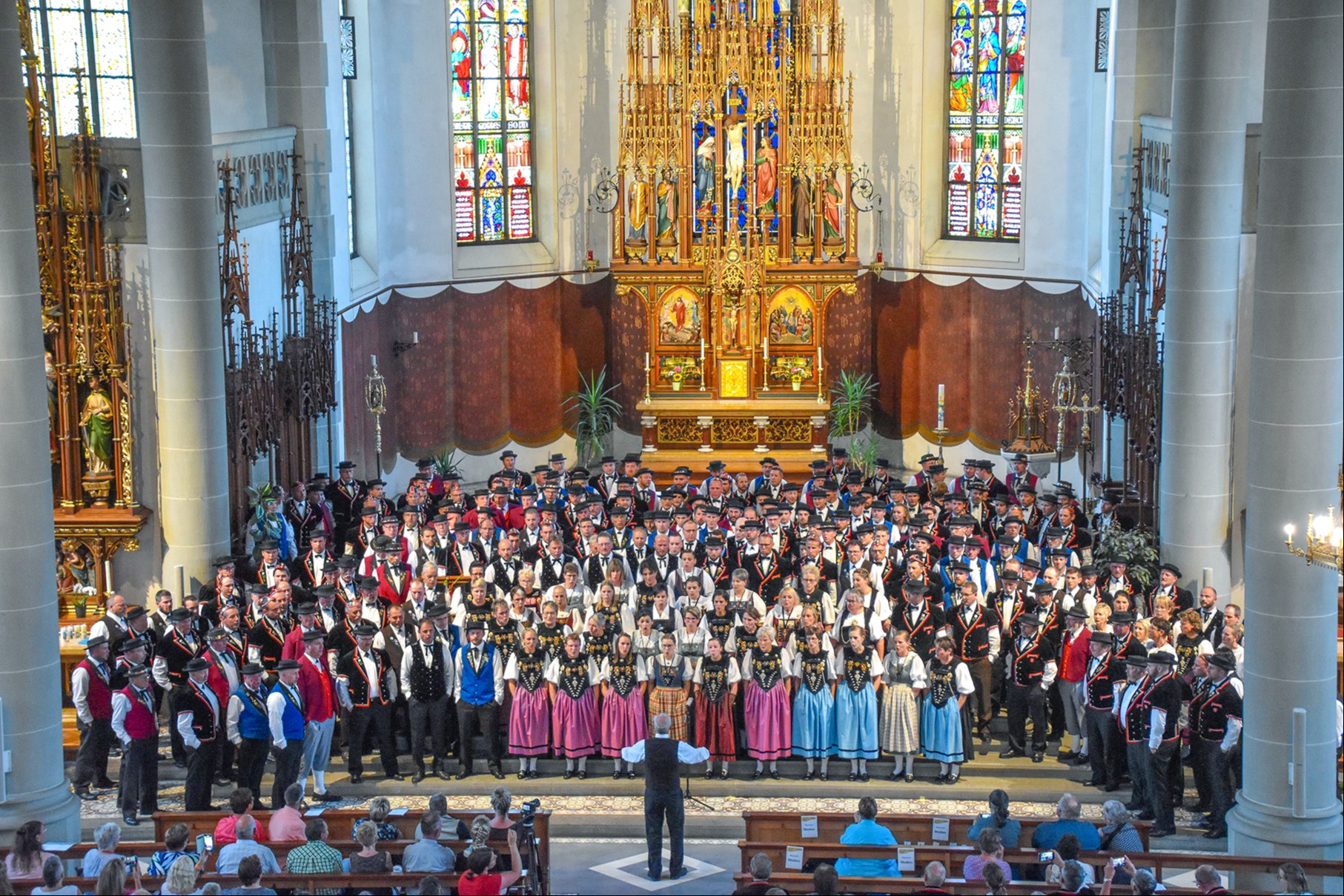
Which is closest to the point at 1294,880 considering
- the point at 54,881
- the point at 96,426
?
the point at 54,881

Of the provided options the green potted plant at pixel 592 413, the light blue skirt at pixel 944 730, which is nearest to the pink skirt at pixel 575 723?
the light blue skirt at pixel 944 730

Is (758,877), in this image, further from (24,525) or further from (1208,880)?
(24,525)

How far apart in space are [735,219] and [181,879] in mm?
18778

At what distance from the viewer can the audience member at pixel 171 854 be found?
13.0 m

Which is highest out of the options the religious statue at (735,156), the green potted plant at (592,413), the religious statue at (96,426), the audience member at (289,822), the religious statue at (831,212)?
the religious statue at (735,156)

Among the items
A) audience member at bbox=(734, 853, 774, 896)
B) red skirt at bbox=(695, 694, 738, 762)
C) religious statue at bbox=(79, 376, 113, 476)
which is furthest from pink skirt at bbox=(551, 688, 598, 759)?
religious statue at bbox=(79, 376, 113, 476)

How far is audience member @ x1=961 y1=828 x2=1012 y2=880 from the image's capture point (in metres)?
12.9

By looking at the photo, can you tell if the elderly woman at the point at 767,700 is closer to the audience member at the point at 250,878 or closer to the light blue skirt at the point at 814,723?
the light blue skirt at the point at 814,723

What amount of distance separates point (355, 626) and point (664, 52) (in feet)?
44.9

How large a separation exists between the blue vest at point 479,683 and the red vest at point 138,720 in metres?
2.97

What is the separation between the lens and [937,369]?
29.9 metres

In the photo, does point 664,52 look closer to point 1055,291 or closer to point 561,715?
point 1055,291

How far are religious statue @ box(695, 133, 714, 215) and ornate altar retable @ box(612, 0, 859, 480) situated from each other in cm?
2

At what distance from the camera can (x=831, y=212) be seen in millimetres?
29188
